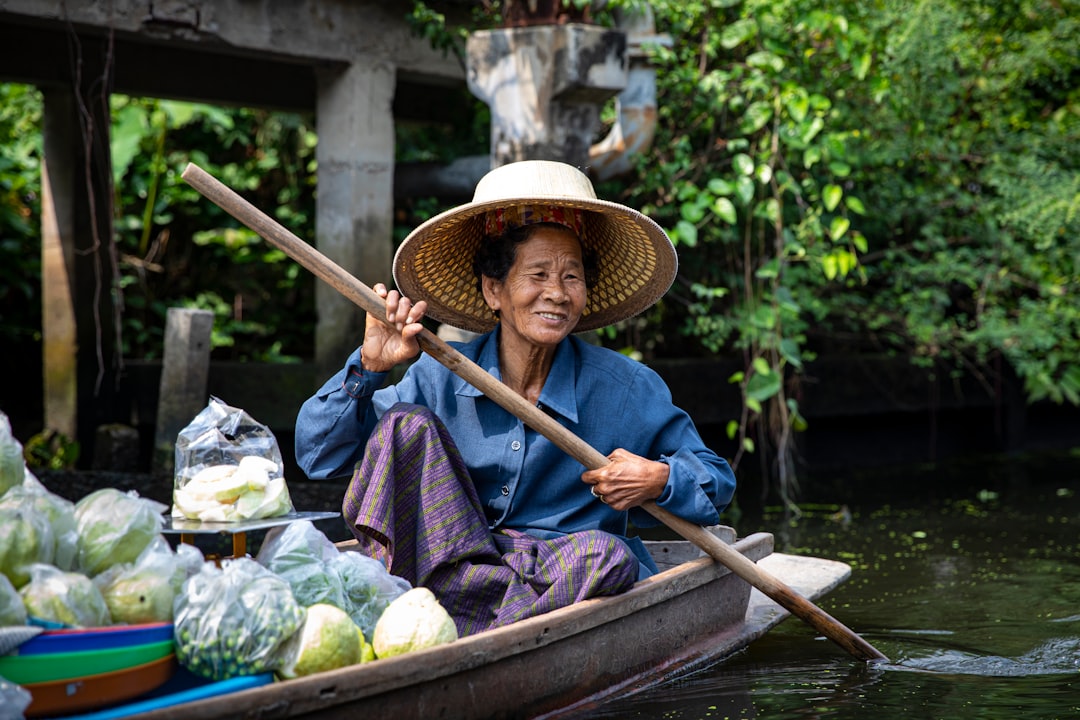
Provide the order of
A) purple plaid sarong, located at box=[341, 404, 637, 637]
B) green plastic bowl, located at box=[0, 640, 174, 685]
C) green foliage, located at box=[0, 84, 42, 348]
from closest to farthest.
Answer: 1. green plastic bowl, located at box=[0, 640, 174, 685]
2. purple plaid sarong, located at box=[341, 404, 637, 637]
3. green foliage, located at box=[0, 84, 42, 348]

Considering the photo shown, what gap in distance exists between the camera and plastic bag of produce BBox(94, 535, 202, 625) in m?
2.25

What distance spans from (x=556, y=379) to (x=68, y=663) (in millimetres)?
1509

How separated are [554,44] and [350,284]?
2422mm

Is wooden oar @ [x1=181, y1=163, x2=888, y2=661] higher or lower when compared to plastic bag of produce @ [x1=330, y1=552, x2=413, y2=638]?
higher

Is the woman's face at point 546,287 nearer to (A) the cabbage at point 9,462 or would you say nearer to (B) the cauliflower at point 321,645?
(B) the cauliflower at point 321,645

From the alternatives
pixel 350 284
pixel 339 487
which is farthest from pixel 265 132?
pixel 350 284

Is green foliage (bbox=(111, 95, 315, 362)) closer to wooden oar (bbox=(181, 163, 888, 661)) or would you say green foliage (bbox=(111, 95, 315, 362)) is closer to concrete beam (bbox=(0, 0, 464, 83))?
concrete beam (bbox=(0, 0, 464, 83))

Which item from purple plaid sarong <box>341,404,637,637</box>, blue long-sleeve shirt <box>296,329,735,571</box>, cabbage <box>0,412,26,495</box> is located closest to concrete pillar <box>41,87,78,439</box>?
blue long-sleeve shirt <box>296,329,735,571</box>

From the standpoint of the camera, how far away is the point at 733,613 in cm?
361

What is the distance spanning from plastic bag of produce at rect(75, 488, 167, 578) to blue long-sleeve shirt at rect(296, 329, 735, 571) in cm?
75

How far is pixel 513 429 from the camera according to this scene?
126 inches

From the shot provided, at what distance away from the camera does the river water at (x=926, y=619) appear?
3.19 m

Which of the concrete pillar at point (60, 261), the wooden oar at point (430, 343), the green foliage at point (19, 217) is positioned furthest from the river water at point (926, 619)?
the green foliage at point (19, 217)

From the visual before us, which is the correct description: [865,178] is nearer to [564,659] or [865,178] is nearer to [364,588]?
[564,659]
